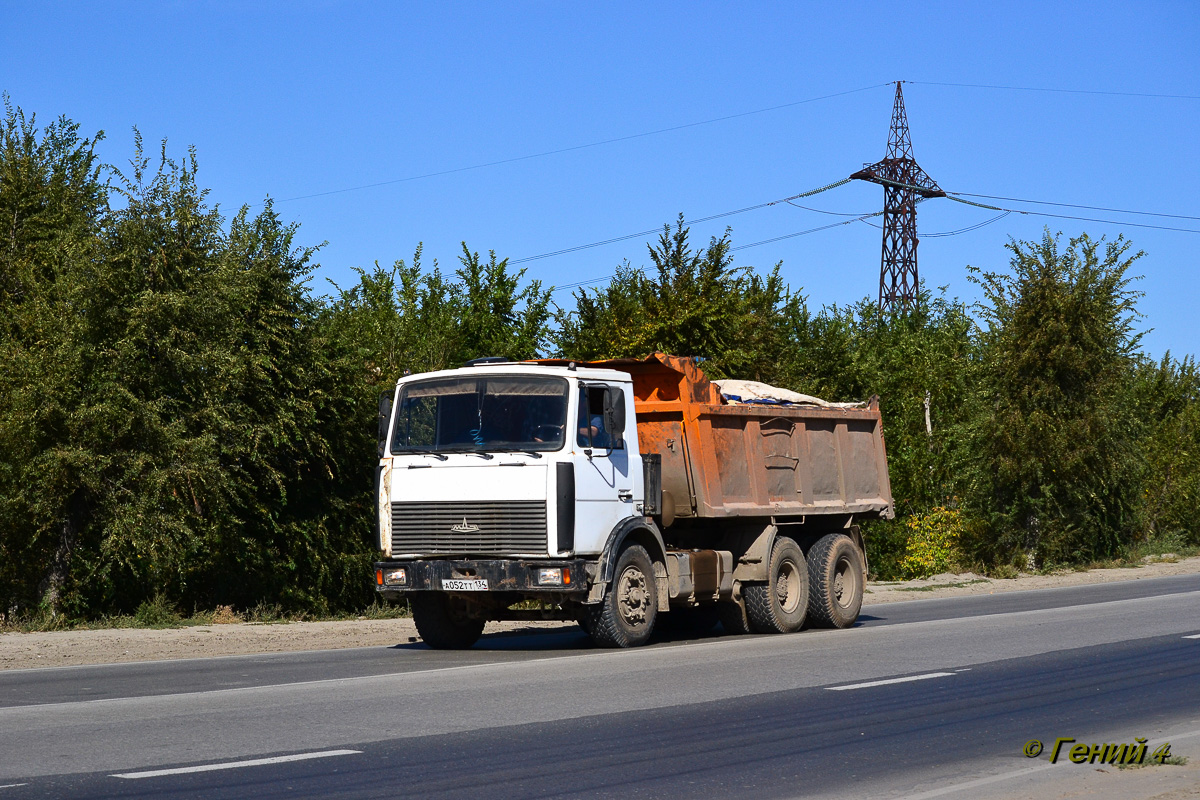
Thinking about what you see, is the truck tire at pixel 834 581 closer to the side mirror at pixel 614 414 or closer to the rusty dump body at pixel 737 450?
the rusty dump body at pixel 737 450

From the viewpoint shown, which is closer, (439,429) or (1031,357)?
(439,429)

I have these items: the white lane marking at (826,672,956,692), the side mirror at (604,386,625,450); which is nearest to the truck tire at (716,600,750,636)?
the side mirror at (604,386,625,450)

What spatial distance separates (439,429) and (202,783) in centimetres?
→ 739

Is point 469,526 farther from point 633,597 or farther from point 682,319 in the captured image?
point 682,319

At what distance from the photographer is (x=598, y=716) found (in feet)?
30.9

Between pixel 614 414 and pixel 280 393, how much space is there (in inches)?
401

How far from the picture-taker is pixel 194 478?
19.3 metres

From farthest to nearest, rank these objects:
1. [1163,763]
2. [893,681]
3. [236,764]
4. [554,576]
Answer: [554,576] < [893,681] < [1163,763] < [236,764]

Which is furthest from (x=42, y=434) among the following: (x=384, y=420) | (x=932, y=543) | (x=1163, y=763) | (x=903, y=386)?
(x=903, y=386)

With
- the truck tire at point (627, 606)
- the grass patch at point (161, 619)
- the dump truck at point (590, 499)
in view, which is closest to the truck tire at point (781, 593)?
the dump truck at point (590, 499)

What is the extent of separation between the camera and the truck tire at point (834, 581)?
17.3 m

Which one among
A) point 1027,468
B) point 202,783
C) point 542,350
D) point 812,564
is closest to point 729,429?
point 812,564

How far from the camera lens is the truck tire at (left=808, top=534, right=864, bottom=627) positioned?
56.6 ft

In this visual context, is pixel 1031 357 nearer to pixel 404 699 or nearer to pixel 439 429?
pixel 439 429
